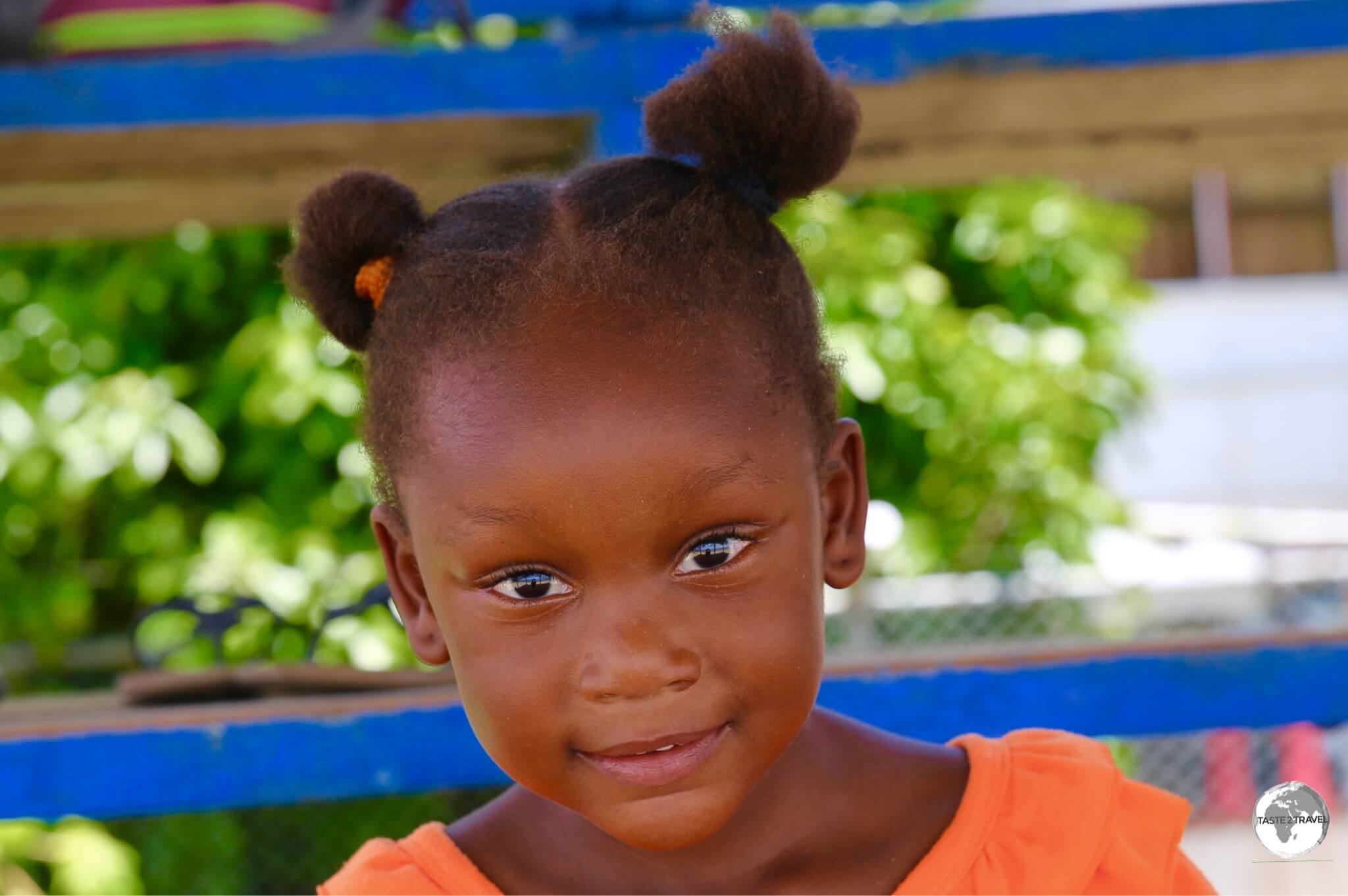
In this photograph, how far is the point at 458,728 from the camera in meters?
1.23

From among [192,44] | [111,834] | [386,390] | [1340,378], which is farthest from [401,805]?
[1340,378]

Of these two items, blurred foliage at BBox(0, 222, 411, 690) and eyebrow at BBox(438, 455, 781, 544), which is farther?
blurred foliage at BBox(0, 222, 411, 690)

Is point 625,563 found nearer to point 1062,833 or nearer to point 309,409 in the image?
point 1062,833

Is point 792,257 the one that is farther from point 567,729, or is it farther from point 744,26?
point 567,729

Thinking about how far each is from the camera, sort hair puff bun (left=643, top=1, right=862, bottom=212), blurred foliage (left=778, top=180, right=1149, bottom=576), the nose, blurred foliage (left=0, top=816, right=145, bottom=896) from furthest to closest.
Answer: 1. blurred foliage (left=778, top=180, right=1149, bottom=576)
2. blurred foliage (left=0, top=816, right=145, bottom=896)
3. hair puff bun (left=643, top=1, right=862, bottom=212)
4. the nose

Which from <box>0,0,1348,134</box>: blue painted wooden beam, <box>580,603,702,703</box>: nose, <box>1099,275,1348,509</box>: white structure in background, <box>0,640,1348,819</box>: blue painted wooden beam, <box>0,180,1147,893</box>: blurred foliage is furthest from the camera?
<box>1099,275,1348,509</box>: white structure in background

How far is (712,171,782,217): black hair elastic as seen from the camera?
98 centimetres

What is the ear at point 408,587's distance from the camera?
0.98 metres

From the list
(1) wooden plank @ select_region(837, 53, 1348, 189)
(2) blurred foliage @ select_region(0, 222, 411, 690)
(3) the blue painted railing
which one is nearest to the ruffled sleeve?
(3) the blue painted railing

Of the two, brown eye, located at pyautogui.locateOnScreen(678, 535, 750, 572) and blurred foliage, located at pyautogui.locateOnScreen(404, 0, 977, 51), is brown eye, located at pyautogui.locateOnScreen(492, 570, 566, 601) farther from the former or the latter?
blurred foliage, located at pyautogui.locateOnScreen(404, 0, 977, 51)

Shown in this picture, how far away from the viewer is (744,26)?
3.17 ft

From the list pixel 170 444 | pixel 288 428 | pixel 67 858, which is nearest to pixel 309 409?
pixel 288 428

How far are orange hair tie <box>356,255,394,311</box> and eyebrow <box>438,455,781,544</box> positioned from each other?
0.20 meters

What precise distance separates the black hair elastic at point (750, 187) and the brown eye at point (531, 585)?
0.94 ft
